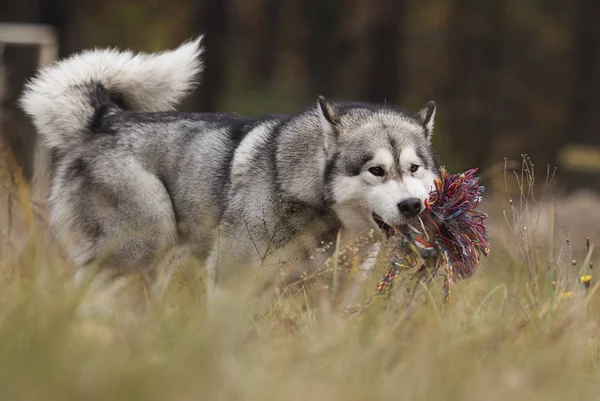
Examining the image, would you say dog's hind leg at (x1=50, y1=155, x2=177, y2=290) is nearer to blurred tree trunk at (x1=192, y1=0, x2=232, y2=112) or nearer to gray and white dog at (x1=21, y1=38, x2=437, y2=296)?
gray and white dog at (x1=21, y1=38, x2=437, y2=296)

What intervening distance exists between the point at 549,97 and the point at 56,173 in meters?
20.2

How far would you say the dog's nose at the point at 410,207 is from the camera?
15.1ft

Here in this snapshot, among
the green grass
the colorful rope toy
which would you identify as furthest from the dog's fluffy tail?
the colorful rope toy

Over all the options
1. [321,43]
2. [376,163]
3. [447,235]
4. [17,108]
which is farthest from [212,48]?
[447,235]

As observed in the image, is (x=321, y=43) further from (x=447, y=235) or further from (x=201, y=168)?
(x=447, y=235)

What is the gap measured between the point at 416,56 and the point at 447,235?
2493 centimetres

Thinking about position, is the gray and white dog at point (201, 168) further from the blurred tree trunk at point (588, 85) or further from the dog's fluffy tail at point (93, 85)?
the blurred tree trunk at point (588, 85)

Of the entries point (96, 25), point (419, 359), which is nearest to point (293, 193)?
point (419, 359)

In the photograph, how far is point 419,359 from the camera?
3.31 meters

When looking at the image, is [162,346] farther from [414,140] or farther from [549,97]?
[549,97]

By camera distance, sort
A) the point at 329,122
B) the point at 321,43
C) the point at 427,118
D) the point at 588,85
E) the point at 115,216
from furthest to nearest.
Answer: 1. the point at 321,43
2. the point at 588,85
3. the point at 115,216
4. the point at 427,118
5. the point at 329,122

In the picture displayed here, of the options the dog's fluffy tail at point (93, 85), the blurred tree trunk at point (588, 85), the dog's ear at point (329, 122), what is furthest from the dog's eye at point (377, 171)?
the blurred tree trunk at point (588, 85)

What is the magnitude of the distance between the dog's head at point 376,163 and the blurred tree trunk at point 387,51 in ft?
35.9

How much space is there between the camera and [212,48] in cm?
1542
